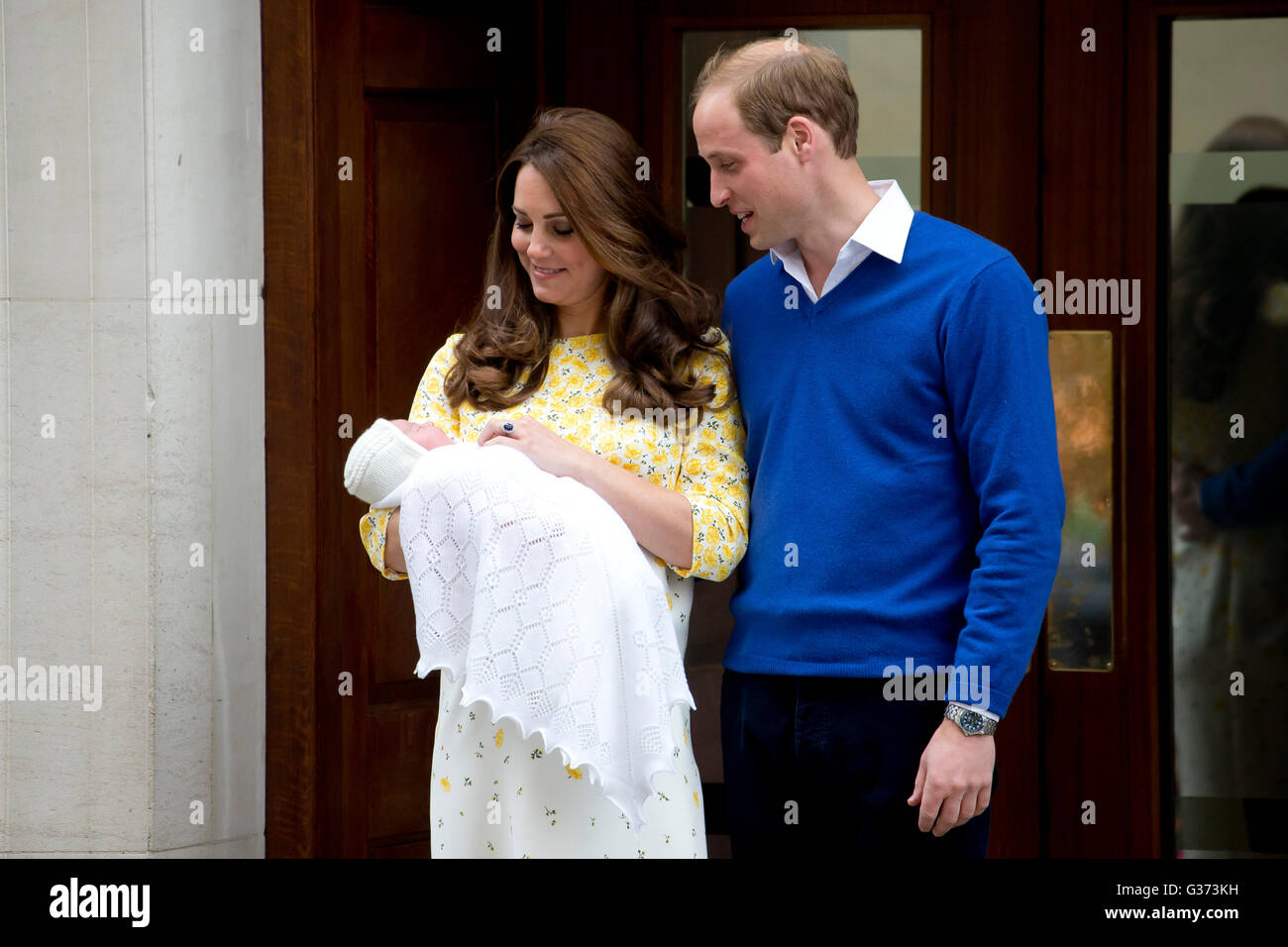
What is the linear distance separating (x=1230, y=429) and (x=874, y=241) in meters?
1.44

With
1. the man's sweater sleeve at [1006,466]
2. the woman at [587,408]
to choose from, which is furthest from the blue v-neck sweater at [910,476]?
the woman at [587,408]

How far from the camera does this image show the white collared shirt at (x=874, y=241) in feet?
6.57

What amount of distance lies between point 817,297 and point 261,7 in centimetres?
149

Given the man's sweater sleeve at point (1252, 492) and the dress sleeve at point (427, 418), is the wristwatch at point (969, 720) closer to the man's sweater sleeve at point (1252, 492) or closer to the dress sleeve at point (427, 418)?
the dress sleeve at point (427, 418)

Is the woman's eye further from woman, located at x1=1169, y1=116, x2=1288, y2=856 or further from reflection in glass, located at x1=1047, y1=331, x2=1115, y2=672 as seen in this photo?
woman, located at x1=1169, y1=116, x2=1288, y2=856

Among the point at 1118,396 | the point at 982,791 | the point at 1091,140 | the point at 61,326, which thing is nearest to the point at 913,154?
the point at 1091,140

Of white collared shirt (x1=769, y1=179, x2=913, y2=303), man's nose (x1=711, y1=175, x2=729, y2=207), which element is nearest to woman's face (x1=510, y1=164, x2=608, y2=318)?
man's nose (x1=711, y1=175, x2=729, y2=207)

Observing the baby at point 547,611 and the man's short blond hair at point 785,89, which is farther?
the man's short blond hair at point 785,89

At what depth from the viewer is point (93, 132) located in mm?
2672

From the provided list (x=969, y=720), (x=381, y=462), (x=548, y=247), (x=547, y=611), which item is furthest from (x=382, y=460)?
(x=969, y=720)

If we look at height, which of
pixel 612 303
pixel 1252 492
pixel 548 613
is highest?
pixel 612 303

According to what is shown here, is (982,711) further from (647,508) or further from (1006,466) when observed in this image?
(647,508)

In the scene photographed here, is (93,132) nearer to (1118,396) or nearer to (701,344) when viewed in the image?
(701,344)

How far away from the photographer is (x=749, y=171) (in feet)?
6.65
